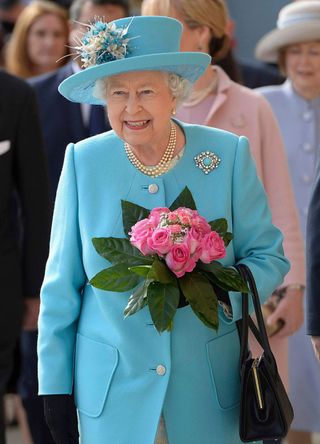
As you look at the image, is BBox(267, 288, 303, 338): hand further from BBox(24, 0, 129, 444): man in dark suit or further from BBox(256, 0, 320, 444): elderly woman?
BBox(24, 0, 129, 444): man in dark suit

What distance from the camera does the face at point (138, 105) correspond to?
4.13 m

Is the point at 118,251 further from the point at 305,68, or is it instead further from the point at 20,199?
the point at 305,68

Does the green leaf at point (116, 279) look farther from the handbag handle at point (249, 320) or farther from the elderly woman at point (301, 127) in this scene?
the elderly woman at point (301, 127)

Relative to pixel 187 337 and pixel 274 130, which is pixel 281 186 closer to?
pixel 274 130

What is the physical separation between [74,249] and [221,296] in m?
0.49

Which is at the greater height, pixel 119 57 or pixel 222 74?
pixel 119 57

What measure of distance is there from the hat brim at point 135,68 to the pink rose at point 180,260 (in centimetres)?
57

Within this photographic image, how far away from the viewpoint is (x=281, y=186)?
214 inches

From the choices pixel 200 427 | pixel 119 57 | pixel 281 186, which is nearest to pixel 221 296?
pixel 200 427

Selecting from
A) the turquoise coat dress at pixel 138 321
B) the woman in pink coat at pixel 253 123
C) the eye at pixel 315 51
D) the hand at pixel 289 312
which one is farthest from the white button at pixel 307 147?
the turquoise coat dress at pixel 138 321

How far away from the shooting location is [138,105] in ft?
13.5

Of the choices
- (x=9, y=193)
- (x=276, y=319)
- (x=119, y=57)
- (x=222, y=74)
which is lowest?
(x=276, y=319)

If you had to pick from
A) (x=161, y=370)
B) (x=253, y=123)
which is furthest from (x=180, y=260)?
(x=253, y=123)

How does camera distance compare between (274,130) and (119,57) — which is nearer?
(119,57)
